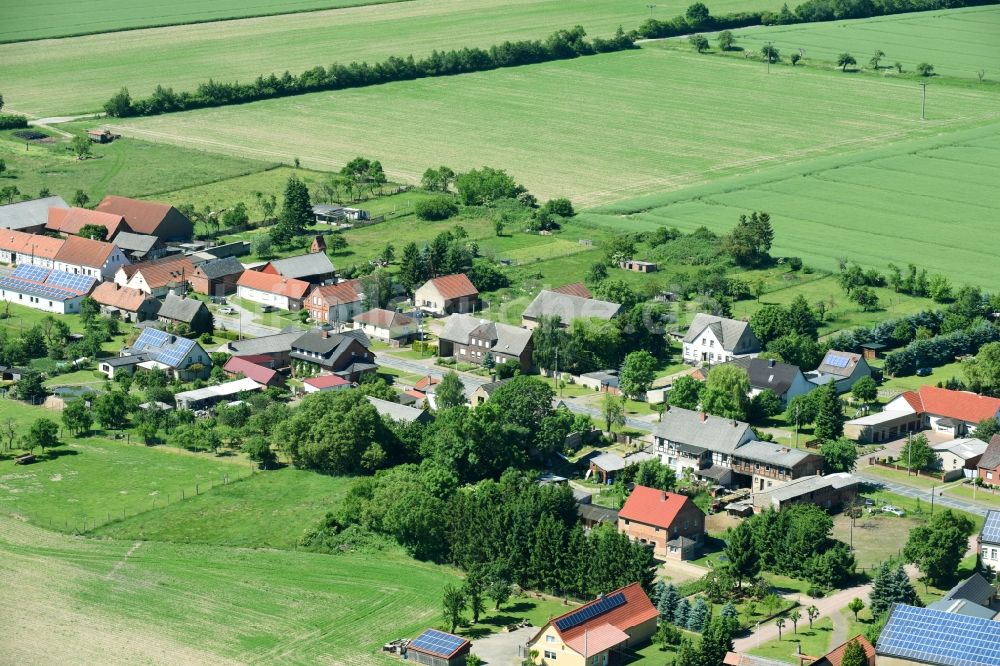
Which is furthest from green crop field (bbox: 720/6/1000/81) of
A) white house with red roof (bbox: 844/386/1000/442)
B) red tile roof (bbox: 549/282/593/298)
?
white house with red roof (bbox: 844/386/1000/442)

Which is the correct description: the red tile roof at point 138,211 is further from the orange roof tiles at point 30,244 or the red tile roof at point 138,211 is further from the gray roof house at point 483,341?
the gray roof house at point 483,341

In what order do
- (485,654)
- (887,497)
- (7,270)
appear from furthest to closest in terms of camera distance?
(7,270)
(887,497)
(485,654)

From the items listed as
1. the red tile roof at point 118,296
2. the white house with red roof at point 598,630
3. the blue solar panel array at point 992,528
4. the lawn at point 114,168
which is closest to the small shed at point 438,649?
the white house with red roof at point 598,630

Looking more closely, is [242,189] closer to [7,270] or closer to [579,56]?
[7,270]

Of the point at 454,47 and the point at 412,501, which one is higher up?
the point at 454,47

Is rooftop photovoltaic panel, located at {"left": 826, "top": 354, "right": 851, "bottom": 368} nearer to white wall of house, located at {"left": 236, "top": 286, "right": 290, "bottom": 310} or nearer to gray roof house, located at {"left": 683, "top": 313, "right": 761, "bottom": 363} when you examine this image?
gray roof house, located at {"left": 683, "top": 313, "right": 761, "bottom": 363}

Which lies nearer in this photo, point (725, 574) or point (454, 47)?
point (725, 574)

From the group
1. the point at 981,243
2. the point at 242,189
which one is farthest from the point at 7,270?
the point at 981,243
